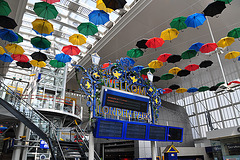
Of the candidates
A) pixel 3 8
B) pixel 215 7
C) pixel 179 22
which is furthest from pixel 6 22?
pixel 215 7

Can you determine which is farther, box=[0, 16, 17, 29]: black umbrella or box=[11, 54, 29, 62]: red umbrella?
box=[11, 54, 29, 62]: red umbrella

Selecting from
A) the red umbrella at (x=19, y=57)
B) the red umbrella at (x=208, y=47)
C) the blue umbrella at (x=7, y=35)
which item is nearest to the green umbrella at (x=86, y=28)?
the blue umbrella at (x=7, y=35)

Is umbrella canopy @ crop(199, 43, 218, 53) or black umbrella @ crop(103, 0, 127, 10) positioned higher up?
black umbrella @ crop(103, 0, 127, 10)

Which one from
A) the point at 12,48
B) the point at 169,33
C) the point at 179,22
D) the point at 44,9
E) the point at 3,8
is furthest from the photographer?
the point at 12,48

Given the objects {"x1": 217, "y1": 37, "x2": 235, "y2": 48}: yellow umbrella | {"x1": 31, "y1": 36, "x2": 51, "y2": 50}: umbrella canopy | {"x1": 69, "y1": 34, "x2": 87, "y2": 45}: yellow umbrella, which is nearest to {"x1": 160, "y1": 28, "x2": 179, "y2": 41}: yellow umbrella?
{"x1": 217, "y1": 37, "x2": 235, "y2": 48}: yellow umbrella

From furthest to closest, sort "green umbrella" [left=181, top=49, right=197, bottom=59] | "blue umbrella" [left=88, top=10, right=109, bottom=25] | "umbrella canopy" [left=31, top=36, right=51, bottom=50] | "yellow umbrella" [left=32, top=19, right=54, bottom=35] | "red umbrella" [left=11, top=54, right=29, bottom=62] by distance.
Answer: "red umbrella" [left=11, top=54, right=29, bottom=62] → "green umbrella" [left=181, top=49, right=197, bottom=59] → "umbrella canopy" [left=31, top=36, right=51, bottom=50] → "blue umbrella" [left=88, top=10, right=109, bottom=25] → "yellow umbrella" [left=32, top=19, right=54, bottom=35]

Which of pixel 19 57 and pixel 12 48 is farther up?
pixel 19 57

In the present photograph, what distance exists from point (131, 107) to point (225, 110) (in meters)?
22.5

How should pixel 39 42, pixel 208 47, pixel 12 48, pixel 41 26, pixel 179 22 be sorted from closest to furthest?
pixel 41 26
pixel 179 22
pixel 39 42
pixel 208 47
pixel 12 48

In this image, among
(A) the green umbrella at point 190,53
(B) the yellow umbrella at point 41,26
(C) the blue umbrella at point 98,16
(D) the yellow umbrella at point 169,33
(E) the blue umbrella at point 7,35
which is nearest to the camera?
(B) the yellow umbrella at point 41,26

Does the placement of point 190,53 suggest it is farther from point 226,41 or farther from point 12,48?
point 12,48

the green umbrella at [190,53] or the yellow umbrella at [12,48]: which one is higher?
the yellow umbrella at [12,48]

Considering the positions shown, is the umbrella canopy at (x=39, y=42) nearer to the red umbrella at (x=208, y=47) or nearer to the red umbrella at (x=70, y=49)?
the red umbrella at (x=70, y=49)

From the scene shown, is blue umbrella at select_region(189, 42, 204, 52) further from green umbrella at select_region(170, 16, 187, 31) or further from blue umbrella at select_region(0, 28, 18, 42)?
blue umbrella at select_region(0, 28, 18, 42)
